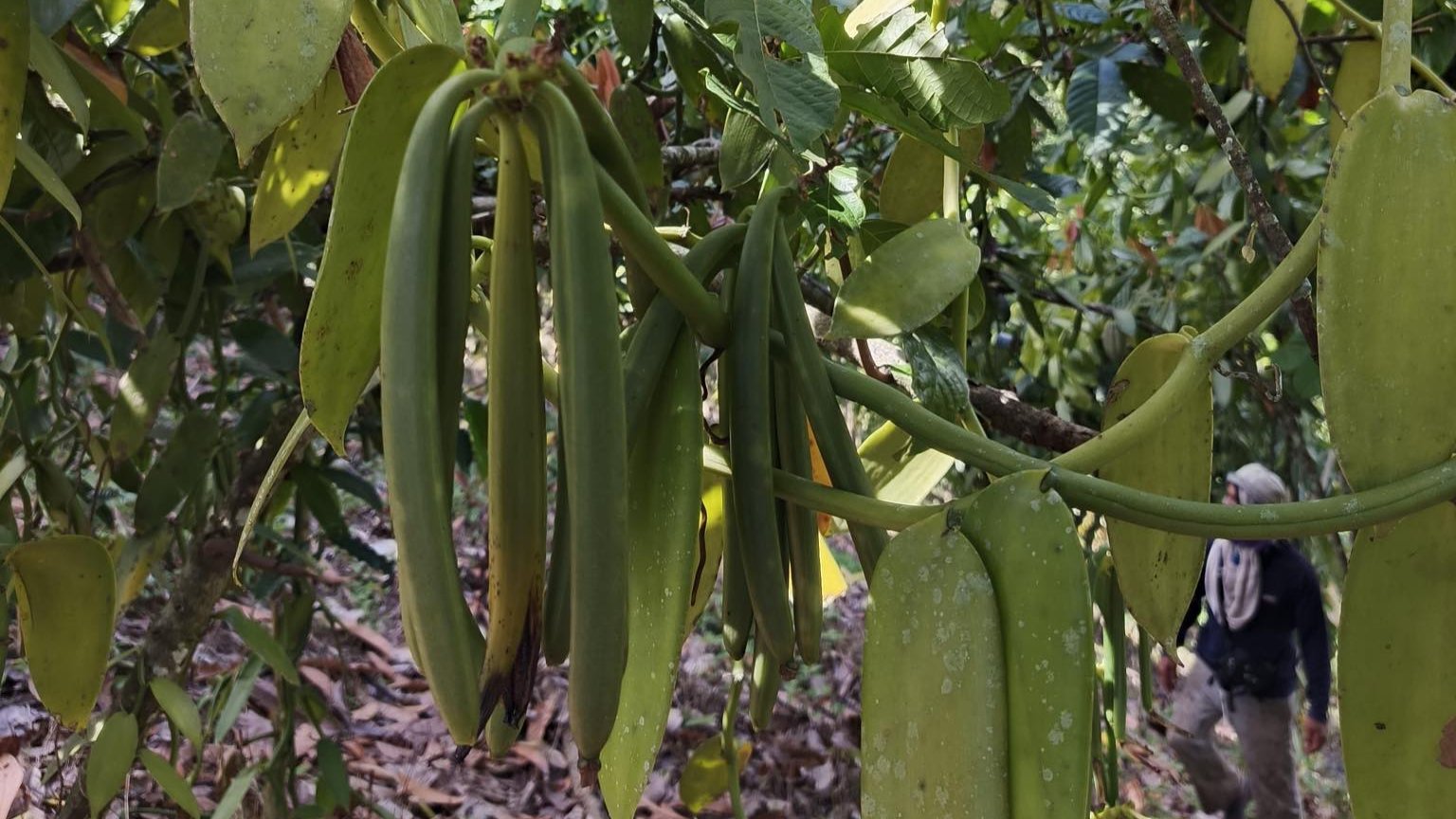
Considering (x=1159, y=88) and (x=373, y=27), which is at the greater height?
(x=1159, y=88)

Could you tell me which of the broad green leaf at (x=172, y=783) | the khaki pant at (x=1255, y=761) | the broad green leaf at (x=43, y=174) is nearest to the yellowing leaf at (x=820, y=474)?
the broad green leaf at (x=43, y=174)

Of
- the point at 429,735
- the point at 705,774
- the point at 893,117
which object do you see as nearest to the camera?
the point at 893,117

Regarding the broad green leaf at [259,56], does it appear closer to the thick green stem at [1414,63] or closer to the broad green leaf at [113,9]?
the thick green stem at [1414,63]

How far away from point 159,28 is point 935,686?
2.52 feet

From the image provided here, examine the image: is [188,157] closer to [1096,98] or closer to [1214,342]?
[1214,342]

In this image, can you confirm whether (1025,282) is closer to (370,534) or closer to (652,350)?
(652,350)

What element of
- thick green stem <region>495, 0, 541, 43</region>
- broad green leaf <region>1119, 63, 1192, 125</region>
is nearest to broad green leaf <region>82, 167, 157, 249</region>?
thick green stem <region>495, 0, 541, 43</region>

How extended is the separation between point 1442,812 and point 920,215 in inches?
17.8

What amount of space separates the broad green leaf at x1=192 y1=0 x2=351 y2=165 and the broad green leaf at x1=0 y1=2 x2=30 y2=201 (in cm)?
21

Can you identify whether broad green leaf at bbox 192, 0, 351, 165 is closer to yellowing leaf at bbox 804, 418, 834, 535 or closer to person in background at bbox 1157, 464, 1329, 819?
yellowing leaf at bbox 804, 418, 834, 535

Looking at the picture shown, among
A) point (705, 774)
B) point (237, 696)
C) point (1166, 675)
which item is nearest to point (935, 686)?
point (705, 774)

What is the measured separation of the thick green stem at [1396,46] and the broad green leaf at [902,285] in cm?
18

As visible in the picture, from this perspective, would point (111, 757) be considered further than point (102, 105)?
Yes

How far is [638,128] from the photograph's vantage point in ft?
2.91
